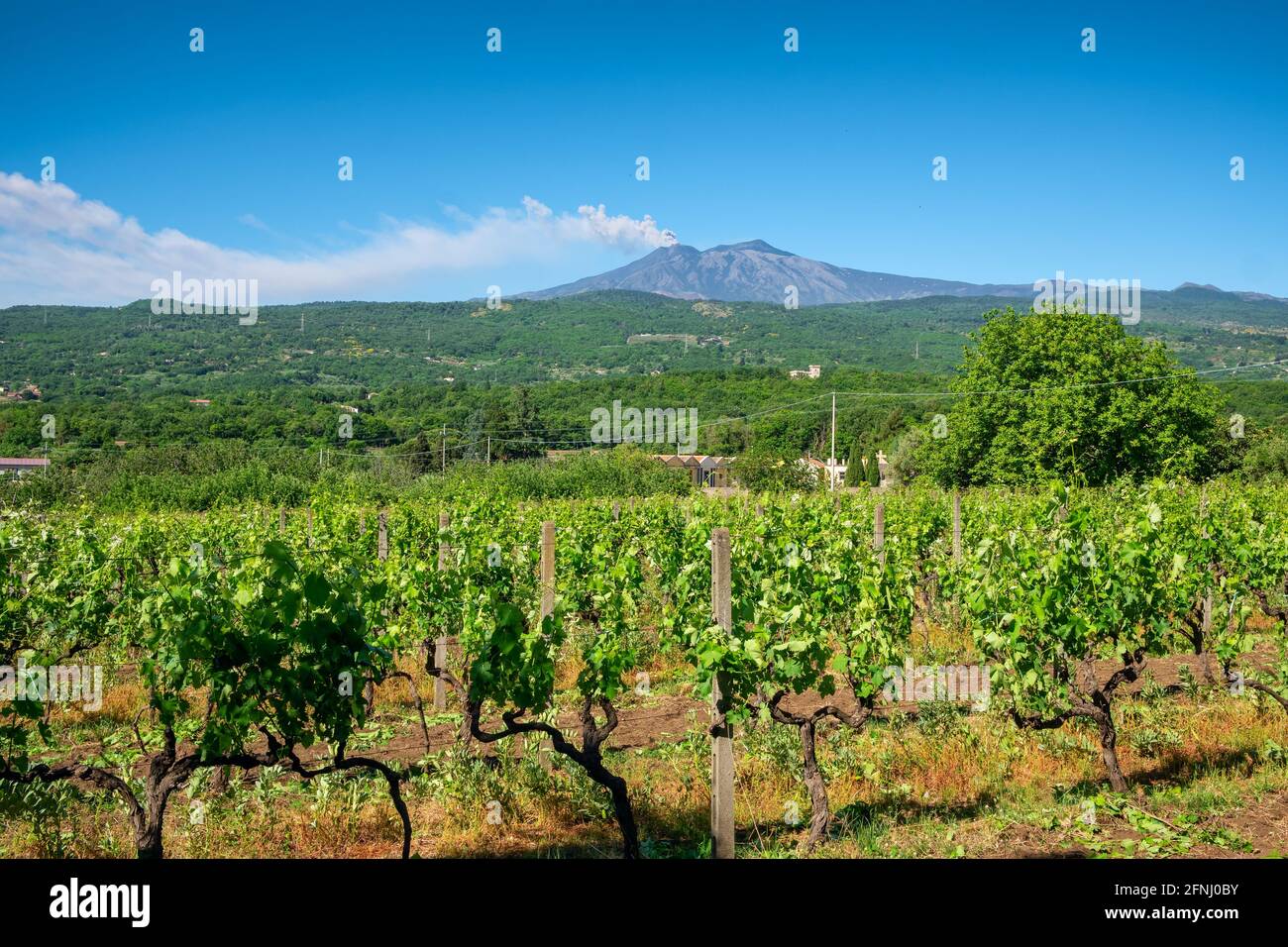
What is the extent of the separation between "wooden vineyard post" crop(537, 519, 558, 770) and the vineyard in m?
0.04

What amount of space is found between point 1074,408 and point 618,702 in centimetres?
2786

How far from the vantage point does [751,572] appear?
758cm

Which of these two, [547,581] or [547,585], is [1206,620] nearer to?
[547,581]

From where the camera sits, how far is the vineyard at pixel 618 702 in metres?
4.33

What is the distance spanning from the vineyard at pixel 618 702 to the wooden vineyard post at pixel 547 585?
0.13 feet

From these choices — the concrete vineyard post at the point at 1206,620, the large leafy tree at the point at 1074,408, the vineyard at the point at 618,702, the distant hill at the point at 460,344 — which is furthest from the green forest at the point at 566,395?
the vineyard at the point at 618,702

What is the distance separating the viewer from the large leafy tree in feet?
103

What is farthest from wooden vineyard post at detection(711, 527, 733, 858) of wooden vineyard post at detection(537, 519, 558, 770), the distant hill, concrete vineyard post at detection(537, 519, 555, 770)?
the distant hill

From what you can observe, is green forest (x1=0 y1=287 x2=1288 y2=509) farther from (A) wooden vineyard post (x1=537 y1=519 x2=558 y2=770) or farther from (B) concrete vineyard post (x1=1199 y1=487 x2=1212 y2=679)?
(A) wooden vineyard post (x1=537 y1=519 x2=558 y2=770)

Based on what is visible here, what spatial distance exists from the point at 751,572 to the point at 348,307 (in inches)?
6123

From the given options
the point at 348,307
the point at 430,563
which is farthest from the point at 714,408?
the point at 348,307

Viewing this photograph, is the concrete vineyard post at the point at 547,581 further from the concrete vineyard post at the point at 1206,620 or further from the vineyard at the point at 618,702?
the concrete vineyard post at the point at 1206,620
